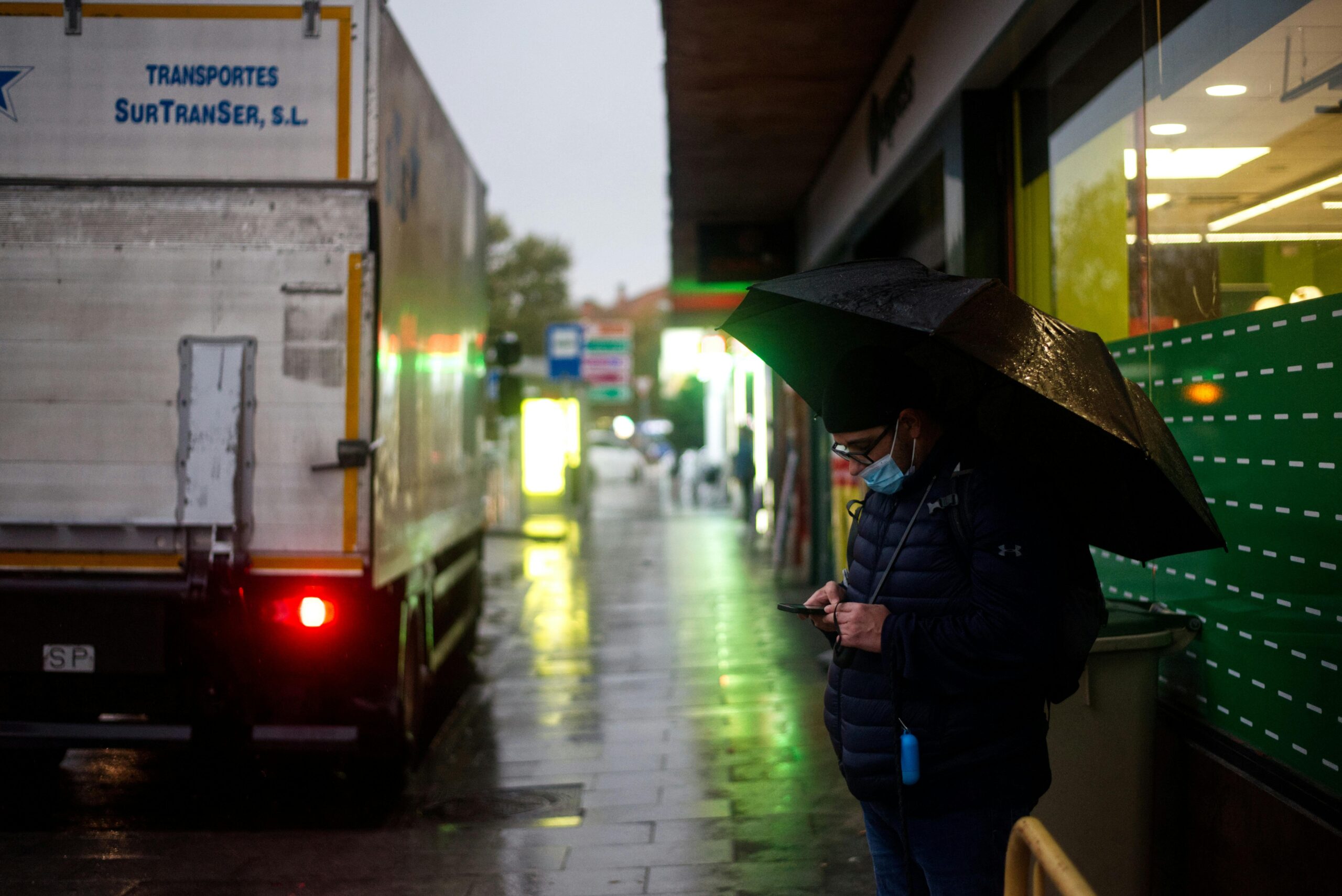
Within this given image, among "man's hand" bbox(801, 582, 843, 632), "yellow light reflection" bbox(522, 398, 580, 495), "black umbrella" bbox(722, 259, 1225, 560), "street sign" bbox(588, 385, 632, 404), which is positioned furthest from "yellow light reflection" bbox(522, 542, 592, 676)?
"street sign" bbox(588, 385, 632, 404)

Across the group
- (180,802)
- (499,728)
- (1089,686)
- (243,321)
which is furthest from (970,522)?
(499,728)

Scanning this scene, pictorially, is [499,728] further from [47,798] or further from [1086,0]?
[1086,0]

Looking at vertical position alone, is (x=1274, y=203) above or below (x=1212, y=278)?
above

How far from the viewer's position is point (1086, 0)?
4680 mm

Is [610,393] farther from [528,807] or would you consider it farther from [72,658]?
[72,658]

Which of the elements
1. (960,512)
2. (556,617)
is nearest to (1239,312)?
(960,512)

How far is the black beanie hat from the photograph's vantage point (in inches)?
102

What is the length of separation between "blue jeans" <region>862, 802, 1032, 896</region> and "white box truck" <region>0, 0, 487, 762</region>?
122 inches

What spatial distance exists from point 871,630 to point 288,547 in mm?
3260

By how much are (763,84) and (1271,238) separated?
18.7ft

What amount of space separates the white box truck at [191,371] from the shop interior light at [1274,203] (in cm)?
337

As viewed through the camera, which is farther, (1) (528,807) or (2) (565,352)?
(2) (565,352)

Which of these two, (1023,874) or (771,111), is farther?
(771,111)

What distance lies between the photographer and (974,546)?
8.15 feet
